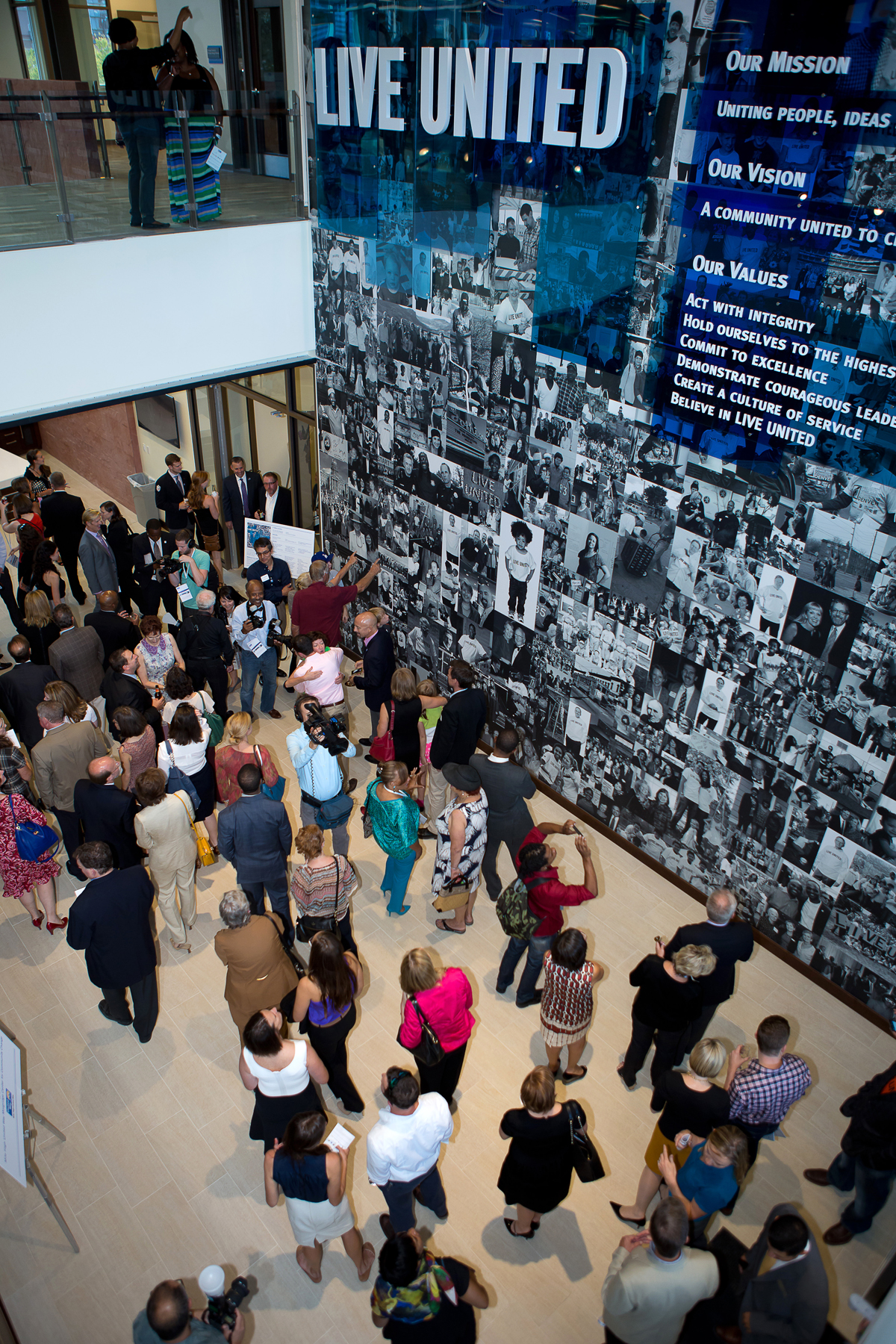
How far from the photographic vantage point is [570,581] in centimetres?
645

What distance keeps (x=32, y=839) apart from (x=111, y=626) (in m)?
2.32

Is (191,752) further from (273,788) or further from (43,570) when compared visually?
(43,570)

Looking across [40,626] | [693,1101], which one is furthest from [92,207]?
[693,1101]

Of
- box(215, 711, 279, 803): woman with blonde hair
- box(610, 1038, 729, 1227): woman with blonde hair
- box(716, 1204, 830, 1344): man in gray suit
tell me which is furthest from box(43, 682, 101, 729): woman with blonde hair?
box(716, 1204, 830, 1344): man in gray suit

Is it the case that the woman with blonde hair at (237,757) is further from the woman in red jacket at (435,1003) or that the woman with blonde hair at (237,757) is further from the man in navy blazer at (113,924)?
the woman in red jacket at (435,1003)

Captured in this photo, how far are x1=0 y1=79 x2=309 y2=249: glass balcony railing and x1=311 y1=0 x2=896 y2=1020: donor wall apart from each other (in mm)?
458

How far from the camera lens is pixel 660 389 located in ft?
17.6

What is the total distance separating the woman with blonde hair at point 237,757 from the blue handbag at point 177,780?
1.12 feet

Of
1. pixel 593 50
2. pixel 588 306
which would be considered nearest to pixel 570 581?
pixel 588 306

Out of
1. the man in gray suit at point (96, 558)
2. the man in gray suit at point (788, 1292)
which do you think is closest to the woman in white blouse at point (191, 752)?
the man in gray suit at point (96, 558)

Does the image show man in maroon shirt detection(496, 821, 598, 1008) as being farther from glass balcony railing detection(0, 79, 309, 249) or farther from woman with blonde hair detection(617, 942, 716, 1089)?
glass balcony railing detection(0, 79, 309, 249)

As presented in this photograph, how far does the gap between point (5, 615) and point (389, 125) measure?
6813 mm

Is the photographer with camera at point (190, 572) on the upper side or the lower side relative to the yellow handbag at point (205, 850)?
upper

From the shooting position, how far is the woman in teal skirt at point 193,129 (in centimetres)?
680
